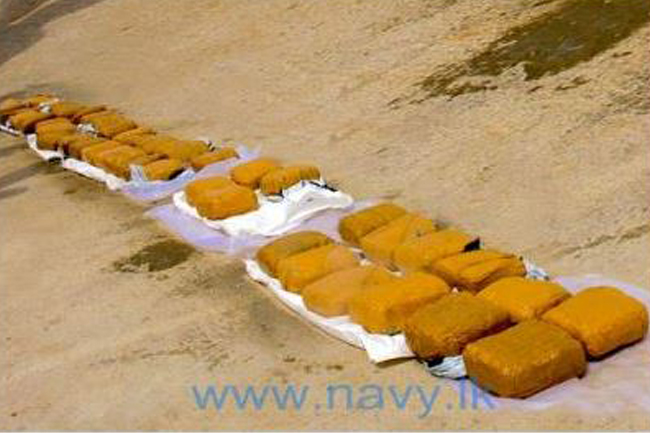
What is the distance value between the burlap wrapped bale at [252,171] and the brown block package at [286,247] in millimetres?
1527

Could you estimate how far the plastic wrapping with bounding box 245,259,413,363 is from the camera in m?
5.48

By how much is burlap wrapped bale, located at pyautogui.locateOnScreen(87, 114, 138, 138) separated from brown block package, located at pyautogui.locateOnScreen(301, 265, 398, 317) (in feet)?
18.7

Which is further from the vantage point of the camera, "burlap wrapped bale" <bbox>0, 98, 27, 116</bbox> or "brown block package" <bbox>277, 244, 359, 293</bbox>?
"burlap wrapped bale" <bbox>0, 98, 27, 116</bbox>

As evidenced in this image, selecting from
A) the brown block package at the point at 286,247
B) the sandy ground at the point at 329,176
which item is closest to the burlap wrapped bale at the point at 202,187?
the sandy ground at the point at 329,176

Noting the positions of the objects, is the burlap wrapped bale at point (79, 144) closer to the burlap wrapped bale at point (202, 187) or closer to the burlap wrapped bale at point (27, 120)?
the burlap wrapped bale at point (27, 120)

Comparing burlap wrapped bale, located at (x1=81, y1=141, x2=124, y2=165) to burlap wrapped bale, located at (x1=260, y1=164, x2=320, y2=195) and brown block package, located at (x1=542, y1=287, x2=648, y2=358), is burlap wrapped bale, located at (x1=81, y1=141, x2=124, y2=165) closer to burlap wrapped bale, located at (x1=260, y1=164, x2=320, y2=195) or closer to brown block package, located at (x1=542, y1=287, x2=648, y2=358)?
burlap wrapped bale, located at (x1=260, y1=164, x2=320, y2=195)

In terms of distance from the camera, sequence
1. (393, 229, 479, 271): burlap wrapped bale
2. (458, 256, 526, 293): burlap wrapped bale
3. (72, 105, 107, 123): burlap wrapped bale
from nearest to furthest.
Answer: (458, 256, 526, 293): burlap wrapped bale
(393, 229, 479, 271): burlap wrapped bale
(72, 105, 107, 123): burlap wrapped bale

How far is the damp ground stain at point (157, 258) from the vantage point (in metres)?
7.50

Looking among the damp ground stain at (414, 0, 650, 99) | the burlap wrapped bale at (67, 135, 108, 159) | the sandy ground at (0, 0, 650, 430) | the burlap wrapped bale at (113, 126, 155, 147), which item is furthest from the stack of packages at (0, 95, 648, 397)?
the damp ground stain at (414, 0, 650, 99)

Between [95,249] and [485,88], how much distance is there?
15.6 ft

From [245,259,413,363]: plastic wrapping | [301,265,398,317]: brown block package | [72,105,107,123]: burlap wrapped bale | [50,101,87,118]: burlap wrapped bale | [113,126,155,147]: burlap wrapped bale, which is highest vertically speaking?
[50,101,87,118]: burlap wrapped bale

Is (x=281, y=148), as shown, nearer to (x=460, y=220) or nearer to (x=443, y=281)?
(x=460, y=220)

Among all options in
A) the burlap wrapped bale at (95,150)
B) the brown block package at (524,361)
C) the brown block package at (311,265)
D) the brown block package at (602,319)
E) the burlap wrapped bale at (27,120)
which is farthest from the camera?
the burlap wrapped bale at (27,120)

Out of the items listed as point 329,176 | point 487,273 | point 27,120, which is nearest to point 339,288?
point 487,273
